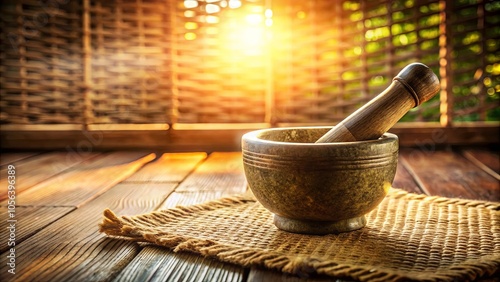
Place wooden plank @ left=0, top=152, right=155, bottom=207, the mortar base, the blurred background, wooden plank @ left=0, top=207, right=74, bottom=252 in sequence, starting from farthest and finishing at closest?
the blurred background, wooden plank @ left=0, top=152, right=155, bottom=207, wooden plank @ left=0, top=207, right=74, bottom=252, the mortar base

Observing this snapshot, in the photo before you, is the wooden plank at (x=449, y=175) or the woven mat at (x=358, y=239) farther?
the wooden plank at (x=449, y=175)

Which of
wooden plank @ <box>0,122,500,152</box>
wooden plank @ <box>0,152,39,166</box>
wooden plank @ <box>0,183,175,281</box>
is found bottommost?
wooden plank @ <box>0,183,175,281</box>

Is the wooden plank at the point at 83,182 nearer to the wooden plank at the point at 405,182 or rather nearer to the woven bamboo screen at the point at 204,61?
the woven bamboo screen at the point at 204,61

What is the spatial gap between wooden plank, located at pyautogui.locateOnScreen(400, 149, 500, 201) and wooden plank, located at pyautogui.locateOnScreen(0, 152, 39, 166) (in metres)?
2.23

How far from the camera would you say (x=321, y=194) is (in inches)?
54.9

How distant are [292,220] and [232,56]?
2.00m

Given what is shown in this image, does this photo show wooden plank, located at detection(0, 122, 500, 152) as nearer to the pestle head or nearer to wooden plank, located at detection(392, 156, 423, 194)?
wooden plank, located at detection(392, 156, 423, 194)

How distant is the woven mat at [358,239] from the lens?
1.24 meters

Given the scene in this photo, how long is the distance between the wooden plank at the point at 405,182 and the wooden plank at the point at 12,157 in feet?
6.99

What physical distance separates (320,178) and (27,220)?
1.05 m

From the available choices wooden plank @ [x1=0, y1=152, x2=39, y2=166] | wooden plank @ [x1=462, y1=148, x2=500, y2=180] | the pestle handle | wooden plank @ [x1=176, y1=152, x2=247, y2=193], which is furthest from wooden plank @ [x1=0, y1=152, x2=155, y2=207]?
wooden plank @ [x1=462, y1=148, x2=500, y2=180]

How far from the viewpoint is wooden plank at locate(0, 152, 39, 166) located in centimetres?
309

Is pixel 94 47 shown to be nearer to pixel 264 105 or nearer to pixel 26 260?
pixel 264 105

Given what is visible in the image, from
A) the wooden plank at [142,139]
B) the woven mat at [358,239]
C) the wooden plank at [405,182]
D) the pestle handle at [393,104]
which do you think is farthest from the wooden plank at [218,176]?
the pestle handle at [393,104]
